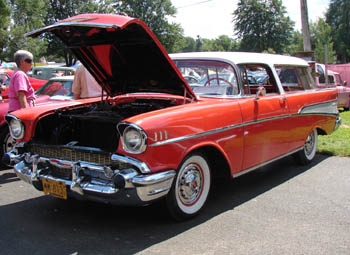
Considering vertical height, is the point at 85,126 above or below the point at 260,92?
below

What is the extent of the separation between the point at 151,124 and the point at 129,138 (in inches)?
8.5

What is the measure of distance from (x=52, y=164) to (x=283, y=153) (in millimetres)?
2877

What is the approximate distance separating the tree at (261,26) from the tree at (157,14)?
28.7 feet

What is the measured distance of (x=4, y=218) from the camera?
3785 millimetres

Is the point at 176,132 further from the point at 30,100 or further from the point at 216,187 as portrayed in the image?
the point at 30,100

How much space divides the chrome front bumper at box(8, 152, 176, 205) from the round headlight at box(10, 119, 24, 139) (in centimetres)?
65

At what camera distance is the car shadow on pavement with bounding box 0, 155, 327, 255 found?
10.2ft

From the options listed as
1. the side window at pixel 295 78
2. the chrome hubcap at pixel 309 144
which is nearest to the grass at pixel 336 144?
the chrome hubcap at pixel 309 144

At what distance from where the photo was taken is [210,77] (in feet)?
14.8

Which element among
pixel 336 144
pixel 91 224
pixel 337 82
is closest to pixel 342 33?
pixel 337 82

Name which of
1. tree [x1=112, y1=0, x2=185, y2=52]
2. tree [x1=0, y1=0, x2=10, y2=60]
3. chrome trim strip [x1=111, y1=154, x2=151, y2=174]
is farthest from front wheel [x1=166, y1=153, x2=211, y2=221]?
tree [x1=112, y1=0, x2=185, y2=52]

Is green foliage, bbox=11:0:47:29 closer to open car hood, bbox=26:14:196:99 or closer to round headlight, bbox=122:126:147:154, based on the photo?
open car hood, bbox=26:14:196:99

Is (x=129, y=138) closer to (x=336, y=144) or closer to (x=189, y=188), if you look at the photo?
(x=189, y=188)

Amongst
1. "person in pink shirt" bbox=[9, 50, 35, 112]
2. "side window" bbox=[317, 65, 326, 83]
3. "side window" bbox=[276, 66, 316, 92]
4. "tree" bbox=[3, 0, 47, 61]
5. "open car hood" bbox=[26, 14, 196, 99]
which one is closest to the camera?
"open car hood" bbox=[26, 14, 196, 99]
